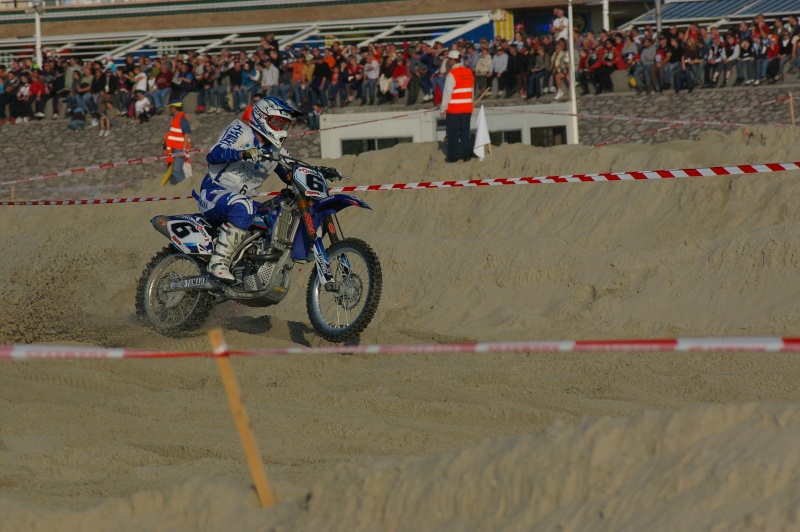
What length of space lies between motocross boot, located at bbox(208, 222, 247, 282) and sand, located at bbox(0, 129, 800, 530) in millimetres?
627

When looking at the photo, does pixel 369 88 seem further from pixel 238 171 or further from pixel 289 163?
pixel 289 163

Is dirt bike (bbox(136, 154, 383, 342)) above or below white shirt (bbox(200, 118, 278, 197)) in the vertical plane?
below

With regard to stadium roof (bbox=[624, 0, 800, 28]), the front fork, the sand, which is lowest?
the sand

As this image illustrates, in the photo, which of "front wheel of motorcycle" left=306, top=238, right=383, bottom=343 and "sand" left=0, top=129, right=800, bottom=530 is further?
"front wheel of motorcycle" left=306, top=238, right=383, bottom=343

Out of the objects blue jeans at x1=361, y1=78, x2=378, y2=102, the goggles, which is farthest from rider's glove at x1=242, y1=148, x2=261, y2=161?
blue jeans at x1=361, y1=78, x2=378, y2=102

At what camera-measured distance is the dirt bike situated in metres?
8.20

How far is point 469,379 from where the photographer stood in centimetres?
736

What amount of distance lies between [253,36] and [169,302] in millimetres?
26448

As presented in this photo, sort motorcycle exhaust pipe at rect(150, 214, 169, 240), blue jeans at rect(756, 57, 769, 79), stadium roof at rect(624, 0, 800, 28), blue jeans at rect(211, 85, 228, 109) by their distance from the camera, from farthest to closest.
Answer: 1. blue jeans at rect(211, 85, 228, 109)
2. stadium roof at rect(624, 0, 800, 28)
3. blue jeans at rect(756, 57, 769, 79)
4. motorcycle exhaust pipe at rect(150, 214, 169, 240)

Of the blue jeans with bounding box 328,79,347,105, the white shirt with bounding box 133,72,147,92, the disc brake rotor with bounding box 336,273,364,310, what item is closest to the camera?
the disc brake rotor with bounding box 336,273,364,310

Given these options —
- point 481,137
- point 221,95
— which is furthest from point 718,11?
point 481,137

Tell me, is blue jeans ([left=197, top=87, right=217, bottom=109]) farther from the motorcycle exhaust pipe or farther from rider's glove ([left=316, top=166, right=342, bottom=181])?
rider's glove ([left=316, top=166, right=342, bottom=181])

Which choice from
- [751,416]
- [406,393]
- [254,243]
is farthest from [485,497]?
[254,243]

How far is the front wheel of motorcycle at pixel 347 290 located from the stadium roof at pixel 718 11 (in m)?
19.8
